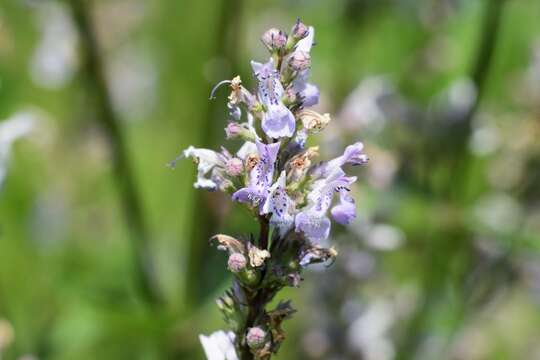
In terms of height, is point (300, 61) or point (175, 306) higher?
point (175, 306)

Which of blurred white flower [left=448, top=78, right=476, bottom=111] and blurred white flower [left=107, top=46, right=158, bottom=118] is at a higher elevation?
blurred white flower [left=107, top=46, right=158, bottom=118]

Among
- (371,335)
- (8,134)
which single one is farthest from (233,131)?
(371,335)

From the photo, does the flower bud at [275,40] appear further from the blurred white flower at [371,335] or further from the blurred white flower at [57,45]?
the blurred white flower at [57,45]

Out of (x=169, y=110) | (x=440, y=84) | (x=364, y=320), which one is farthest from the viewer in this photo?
(x=169, y=110)

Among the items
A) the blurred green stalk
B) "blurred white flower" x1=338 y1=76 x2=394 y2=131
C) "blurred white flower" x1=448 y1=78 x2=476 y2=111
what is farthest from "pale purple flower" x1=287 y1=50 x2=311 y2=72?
"blurred white flower" x1=448 y1=78 x2=476 y2=111

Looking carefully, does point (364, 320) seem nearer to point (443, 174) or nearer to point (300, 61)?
point (443, 174)

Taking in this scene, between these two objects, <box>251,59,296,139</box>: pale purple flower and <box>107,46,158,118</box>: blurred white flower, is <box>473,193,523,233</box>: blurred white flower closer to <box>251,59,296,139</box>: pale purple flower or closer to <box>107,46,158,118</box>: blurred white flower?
<box>251,59,296,139</box>: pale purple flower

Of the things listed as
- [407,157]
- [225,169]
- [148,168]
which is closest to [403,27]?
[407,157]

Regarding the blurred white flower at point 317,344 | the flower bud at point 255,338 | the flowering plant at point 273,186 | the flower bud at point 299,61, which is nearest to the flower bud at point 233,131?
the flowering plant at point 273,186
